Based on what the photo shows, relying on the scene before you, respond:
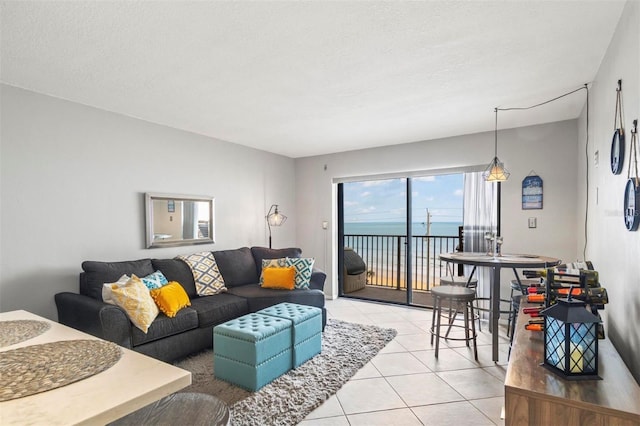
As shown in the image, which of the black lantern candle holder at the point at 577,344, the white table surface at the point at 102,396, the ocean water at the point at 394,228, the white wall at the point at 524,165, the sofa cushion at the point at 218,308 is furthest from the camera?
the ocean water at the point at 394,228

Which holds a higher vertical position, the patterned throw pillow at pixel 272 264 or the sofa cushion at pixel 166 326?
the patterned throw pillow at pixel 272 264

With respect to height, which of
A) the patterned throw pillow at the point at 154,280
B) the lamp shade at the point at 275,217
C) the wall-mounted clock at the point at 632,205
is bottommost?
the patterned throw pillow at the point at 154,280

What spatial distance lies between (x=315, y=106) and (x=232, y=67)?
1.01 metres

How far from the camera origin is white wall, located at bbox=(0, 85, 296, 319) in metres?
2.65

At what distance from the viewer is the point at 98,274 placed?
9.52ft

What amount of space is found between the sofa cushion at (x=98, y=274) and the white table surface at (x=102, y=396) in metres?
2.17

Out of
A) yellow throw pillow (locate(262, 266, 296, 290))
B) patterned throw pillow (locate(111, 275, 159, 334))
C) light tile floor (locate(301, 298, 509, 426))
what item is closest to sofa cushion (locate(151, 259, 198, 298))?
patterned throw pillow (locate(111, 275, 159, 334))

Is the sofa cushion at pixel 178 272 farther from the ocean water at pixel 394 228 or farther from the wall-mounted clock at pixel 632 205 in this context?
the wall-mounted clock at pixel 632 205

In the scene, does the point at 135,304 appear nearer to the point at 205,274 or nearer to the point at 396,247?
the point at 205,274

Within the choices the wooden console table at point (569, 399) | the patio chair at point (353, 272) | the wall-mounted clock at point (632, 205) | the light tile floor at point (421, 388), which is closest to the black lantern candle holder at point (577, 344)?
the wooden console table at point (569, 399)

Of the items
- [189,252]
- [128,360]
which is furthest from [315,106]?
[128,360]

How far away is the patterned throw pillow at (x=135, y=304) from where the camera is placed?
2.60 meters

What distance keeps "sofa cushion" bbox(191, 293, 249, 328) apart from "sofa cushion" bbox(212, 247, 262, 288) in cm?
42

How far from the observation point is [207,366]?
2.87 m
